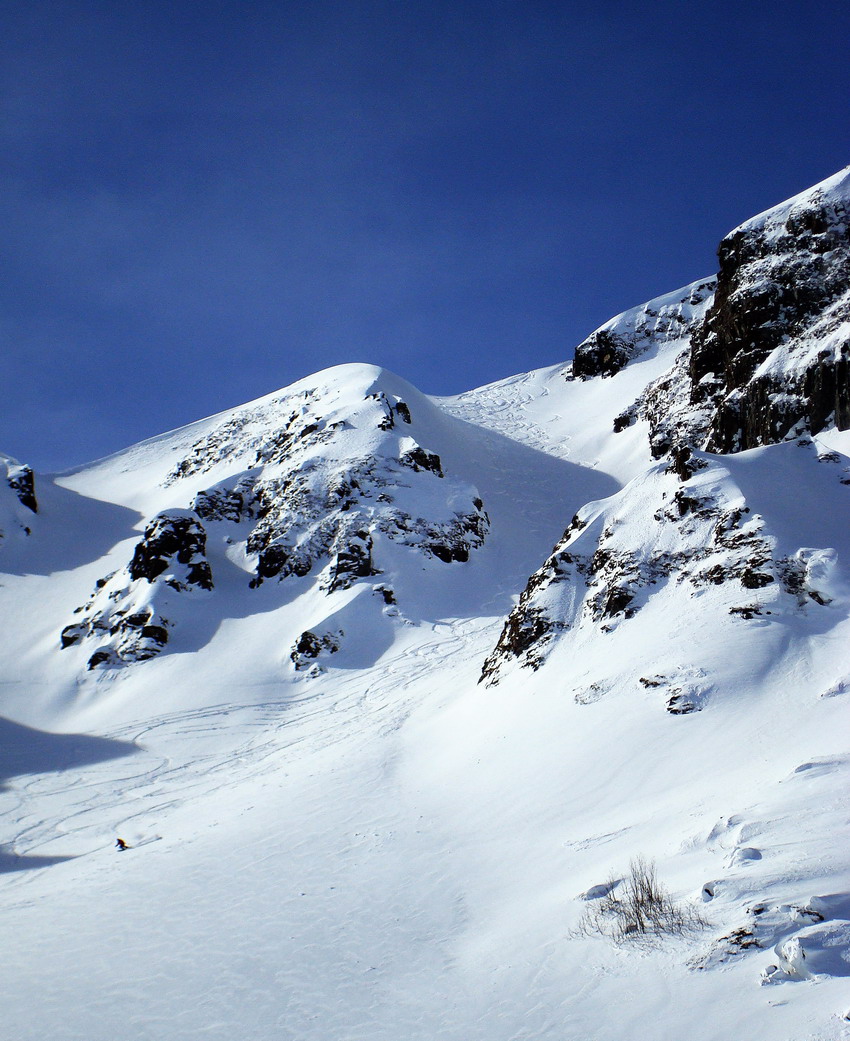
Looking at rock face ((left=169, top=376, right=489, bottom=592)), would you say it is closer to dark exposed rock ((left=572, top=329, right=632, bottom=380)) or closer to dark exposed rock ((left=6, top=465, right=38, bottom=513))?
dark exposed rock ((left=6, top=465, right=38, bottom=513))

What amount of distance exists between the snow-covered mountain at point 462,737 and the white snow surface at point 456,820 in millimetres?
84

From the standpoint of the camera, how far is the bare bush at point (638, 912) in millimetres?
8445

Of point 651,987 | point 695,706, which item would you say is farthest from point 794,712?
point 651,987

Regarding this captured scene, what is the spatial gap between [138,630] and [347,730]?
18475 mm

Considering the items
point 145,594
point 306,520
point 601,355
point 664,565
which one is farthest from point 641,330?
point 664,565

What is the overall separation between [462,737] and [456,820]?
513 centimetres

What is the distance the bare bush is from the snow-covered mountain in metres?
0.12

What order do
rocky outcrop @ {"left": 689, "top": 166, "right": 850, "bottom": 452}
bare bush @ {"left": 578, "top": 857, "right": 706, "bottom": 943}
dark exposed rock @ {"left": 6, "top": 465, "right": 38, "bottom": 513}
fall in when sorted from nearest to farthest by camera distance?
1. bare bush @ {"left": 578, "top": 857, "right": 706, "bottom": 943}
2. rocky outcrop @ {"left": 689, "top": 166, "right": 850, "bottom": 452}
3. dark exposed rock @ {"left": 6, "top": 465, "right": 38, "bottom": 513}

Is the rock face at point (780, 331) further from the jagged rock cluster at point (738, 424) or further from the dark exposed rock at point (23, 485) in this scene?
the dark exposed rock at point (23, 485)

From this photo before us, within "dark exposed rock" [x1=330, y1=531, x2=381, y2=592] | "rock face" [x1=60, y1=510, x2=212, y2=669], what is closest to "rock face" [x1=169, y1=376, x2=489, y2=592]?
"dark exposed rock" [x1=330, y1=531, x2=381, y2=592]

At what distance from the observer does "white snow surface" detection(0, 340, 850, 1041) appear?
26.9ft

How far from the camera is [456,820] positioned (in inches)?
620

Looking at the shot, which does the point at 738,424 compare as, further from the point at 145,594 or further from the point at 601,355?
the point at 601,355

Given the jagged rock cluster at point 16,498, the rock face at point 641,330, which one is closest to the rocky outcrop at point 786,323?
the rock face at point 641,330
